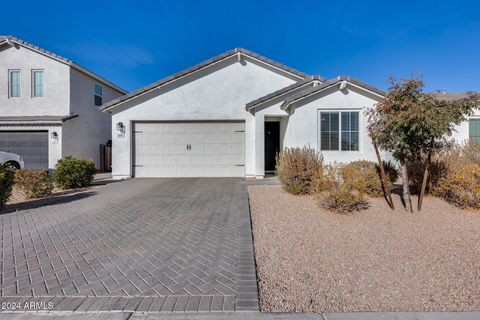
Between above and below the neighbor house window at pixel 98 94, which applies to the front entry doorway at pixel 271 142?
below

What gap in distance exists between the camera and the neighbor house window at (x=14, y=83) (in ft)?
48.3

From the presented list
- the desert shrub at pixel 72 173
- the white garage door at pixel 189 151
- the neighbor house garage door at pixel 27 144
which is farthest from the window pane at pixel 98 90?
the desert shrub at pixel 72 173

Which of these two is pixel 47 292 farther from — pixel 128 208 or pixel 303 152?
pixel 303 152

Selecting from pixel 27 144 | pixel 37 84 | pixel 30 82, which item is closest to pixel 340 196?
pixel 27 144

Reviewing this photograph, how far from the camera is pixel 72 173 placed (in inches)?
376

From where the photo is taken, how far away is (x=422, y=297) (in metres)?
2.76

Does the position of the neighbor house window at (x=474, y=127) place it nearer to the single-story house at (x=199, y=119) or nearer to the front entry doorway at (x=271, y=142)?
the single-story house at (x=199, y=119)

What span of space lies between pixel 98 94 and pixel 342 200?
58.7 feet

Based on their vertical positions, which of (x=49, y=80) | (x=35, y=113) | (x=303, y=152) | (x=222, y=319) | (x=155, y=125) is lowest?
(x=222, y=319)

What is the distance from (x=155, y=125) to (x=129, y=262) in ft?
30.8

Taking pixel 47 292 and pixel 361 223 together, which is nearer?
pixel 47 292

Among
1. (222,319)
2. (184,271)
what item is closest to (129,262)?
(184,271)

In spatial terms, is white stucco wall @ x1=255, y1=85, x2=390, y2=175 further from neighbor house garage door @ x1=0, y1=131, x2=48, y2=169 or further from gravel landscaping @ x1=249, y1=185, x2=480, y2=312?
neighbor house garage door @ x1=0, y1=131, x2=48, y2=169

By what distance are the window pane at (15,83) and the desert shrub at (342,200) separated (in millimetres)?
18537
